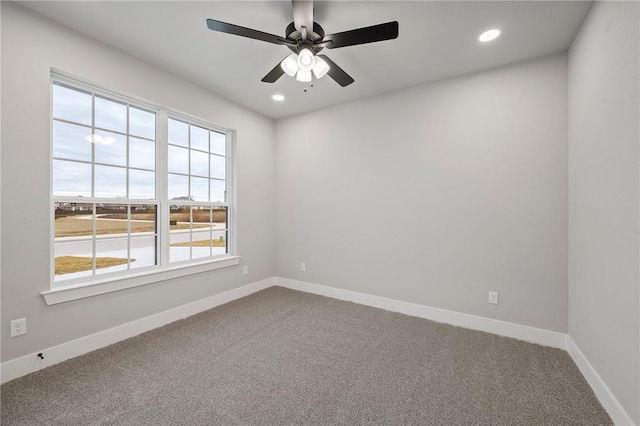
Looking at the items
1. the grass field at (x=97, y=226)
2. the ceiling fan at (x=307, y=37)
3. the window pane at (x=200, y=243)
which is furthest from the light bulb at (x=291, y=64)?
the window pane at (x=200, y=243)

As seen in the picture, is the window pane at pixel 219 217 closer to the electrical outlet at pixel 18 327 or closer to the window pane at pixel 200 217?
the window pane at pixel 200 217

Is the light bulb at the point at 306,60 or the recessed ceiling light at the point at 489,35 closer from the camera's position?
the light bulb at the point at 306,60

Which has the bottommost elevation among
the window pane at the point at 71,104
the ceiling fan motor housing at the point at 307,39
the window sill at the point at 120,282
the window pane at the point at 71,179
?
the window sill at the point at 120,282

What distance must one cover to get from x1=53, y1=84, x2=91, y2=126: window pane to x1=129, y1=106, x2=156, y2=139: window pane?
35 cm

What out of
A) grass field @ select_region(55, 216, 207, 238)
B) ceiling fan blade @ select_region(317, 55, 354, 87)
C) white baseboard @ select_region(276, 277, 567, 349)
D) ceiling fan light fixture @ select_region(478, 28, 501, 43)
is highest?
ceiling fan light fixture @ select_region(478, 28, 501, 43)

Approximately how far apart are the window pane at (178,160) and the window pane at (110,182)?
1.65ft

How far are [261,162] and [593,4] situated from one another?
11.8 feet

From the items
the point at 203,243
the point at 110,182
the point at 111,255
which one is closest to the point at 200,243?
the point at 203,243

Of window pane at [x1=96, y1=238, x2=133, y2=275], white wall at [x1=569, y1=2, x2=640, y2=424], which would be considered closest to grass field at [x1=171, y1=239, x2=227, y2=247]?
window pane at [x1=96, y1=238, x2=133, y2=275]

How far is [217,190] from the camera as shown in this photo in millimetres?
3539

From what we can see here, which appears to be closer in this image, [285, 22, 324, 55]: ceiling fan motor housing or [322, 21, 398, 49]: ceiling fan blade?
[322, 21, 398, 49]: ceiling fan blade

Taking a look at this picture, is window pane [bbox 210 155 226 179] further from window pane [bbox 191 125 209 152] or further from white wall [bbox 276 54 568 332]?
white wall [bbox 276 54 568 332]

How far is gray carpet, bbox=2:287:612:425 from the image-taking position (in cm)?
156

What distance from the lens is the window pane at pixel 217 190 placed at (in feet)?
11.4
